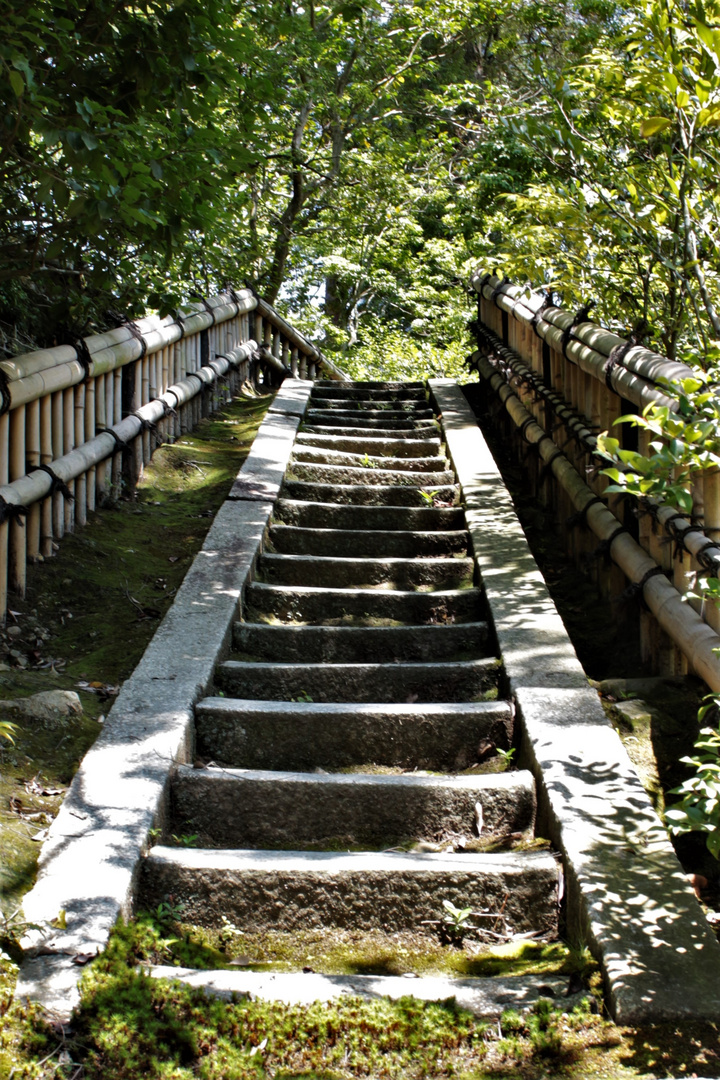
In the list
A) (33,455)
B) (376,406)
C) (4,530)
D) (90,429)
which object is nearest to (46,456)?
(33,455)

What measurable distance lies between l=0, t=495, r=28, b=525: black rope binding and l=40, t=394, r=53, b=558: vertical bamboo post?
35cm

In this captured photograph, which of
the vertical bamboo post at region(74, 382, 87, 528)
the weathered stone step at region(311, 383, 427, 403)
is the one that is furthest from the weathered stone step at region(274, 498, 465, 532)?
the weathered stone step at region(311, 383, 427, 403)

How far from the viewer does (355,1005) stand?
2215 mm

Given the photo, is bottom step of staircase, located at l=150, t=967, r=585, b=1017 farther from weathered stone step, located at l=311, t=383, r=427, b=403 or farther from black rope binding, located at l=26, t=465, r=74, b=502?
weathered stone step, located at l=311, t=383, r=427, b=403

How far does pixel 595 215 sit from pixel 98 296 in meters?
2.95

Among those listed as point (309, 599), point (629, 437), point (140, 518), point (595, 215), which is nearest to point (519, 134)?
point (595, 215)

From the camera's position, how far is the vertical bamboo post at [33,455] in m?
4.32

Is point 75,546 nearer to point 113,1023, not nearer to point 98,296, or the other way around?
point 98,296

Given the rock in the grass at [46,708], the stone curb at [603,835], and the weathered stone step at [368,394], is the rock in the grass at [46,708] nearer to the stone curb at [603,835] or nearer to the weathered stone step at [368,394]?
the stone curb at [603,835]

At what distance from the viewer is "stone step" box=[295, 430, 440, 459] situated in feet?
21.7

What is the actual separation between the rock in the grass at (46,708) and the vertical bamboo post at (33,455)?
1.19 metres

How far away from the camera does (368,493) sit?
577cm

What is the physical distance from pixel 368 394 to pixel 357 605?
14.3 feet

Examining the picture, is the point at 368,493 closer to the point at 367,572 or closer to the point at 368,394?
the point at 367,572
